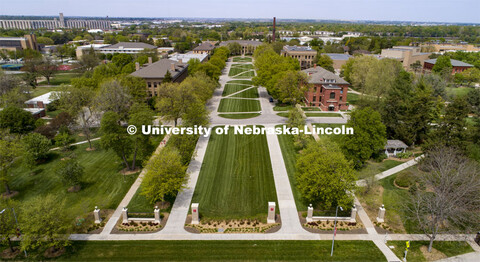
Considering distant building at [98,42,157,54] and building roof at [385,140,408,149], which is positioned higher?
distant building at [98,42,157,54]

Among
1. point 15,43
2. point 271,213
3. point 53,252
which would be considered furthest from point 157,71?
point 15,43

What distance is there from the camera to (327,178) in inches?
1228

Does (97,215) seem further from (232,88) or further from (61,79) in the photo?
(61,79)

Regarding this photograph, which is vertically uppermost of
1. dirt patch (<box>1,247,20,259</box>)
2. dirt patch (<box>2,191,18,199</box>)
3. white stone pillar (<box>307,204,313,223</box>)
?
white stone pillar (<box>307,204,313,223</box>)

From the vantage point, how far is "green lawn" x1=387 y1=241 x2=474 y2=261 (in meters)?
27.7

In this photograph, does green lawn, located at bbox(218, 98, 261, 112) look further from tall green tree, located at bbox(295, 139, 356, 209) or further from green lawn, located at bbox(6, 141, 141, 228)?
tall green tree, located at bbox(295, 139, 356, 209)

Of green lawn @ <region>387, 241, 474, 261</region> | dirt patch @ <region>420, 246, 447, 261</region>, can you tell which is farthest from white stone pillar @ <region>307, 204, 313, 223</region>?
dirt patch @ <region>420, 246, 447, 261</region>

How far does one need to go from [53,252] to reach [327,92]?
2481 inches

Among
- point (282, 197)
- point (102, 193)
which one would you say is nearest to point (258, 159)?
point (282, 197)

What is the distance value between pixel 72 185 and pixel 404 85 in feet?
204

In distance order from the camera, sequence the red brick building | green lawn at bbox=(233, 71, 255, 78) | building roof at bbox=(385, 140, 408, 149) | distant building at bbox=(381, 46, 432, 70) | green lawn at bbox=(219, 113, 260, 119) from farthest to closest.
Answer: distant building at bbox=(381, 46, 432, 70)
green lawn at bbox=(233, 71, 255, 78)
the red brick building
green lawn at bbox=(219, 113, 260, 119)
building roof at bbox=(385, 140, 408, 149)

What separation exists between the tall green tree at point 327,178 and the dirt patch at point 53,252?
2518cm

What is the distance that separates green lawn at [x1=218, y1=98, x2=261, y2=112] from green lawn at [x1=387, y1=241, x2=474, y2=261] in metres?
48.5

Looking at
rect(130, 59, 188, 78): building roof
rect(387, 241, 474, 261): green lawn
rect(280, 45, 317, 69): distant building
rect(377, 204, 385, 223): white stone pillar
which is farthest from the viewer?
rect(280, 45, 317, 69): distant building
